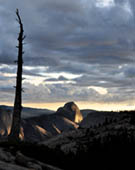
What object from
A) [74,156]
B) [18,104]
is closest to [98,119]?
[18,104]

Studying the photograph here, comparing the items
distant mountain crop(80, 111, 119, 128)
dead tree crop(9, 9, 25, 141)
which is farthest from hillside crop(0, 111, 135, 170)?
dead tree crop(9, 9, 25, 141)

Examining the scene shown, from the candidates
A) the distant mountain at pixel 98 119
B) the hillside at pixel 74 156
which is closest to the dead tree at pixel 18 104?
the distant mountain at pixel 98 119

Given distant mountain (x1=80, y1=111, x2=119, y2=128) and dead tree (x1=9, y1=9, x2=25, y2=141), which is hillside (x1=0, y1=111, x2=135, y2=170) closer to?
distant mountain (x1=80, y1=111, x2=119, y2=128)

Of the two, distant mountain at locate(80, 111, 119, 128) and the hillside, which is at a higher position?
distant mountain at locate(80, 111, 119, 128)

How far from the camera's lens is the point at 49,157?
11.2 m

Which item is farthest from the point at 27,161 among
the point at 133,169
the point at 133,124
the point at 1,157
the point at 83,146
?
the point at 133,124

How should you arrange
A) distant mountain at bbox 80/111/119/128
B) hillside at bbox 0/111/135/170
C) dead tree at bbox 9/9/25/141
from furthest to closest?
1. dead tree at bbox 9/9/25/141
2. distant mountain at bbox 80/111/119/128
3. hillside at bbox 0/111/135/170

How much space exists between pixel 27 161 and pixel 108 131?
31.2 ft

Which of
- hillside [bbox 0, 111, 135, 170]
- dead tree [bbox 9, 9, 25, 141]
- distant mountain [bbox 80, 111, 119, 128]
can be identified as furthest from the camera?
dead tree [bbox 9, 9, 25, 141]

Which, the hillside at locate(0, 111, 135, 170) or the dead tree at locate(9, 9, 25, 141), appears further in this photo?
the dead tree at locate(9, 9, 25, 141)

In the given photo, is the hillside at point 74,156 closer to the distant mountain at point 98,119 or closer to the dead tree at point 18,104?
the distant mountain at point 98,119

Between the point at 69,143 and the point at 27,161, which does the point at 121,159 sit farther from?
the point at 69,143

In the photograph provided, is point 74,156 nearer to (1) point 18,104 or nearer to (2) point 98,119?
(1) point 18,104

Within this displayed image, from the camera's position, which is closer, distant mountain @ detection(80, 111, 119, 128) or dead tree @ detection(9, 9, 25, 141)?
distant mountain @ detection(80, 111, 119, 128)
